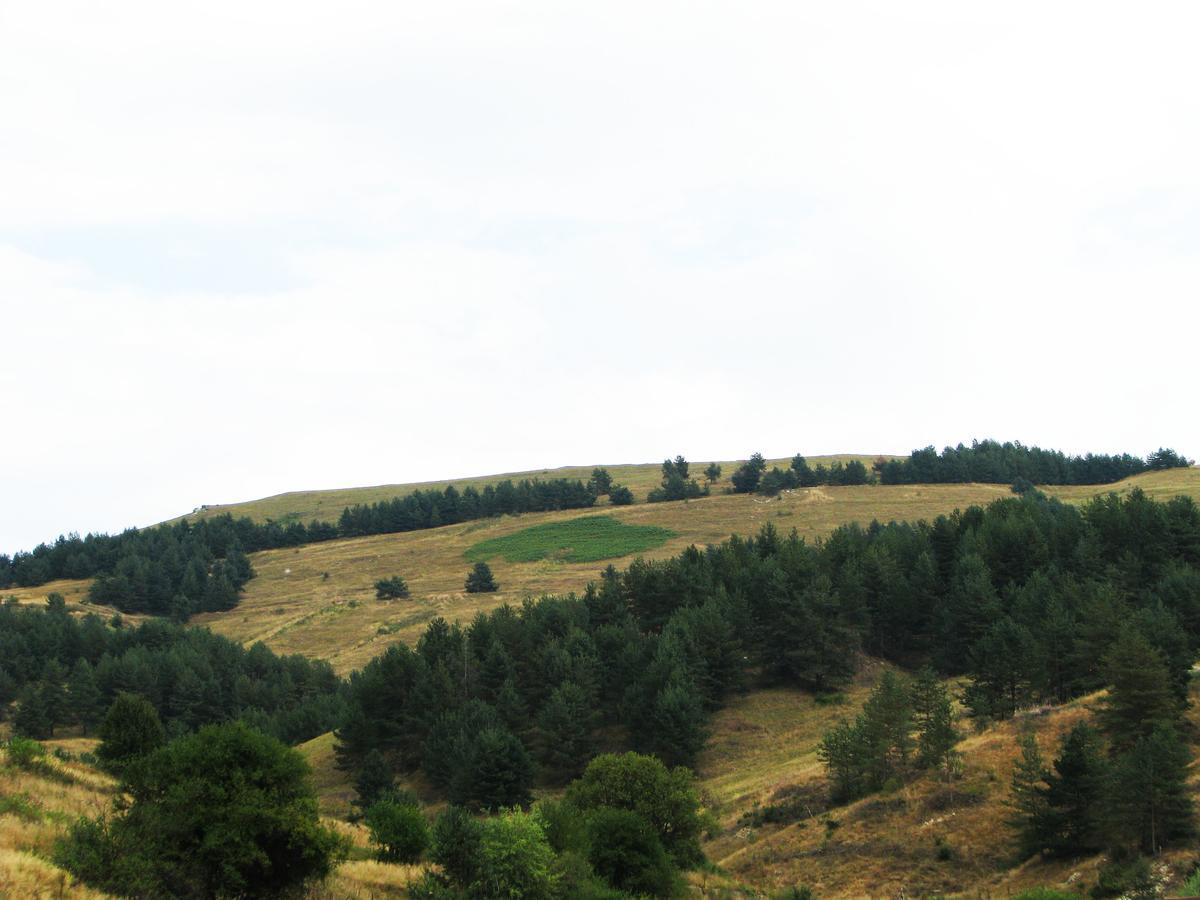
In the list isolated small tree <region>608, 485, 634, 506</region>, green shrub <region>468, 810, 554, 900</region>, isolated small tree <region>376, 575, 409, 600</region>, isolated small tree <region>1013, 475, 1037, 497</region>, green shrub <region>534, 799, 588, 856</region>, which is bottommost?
green shrub <region>534, 799, 588, 856</region>

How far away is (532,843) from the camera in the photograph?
110ft

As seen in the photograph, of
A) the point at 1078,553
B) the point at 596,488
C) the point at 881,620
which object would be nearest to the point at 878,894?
the point at 881,620

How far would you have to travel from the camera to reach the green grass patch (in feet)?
474

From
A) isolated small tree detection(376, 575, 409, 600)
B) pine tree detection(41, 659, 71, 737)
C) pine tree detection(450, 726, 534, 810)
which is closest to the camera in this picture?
pine tree detection(450, 726, 534, 810)

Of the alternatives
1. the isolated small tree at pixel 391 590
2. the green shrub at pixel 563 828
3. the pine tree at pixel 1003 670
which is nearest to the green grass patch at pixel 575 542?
the isolated small tree at pixel 391 590

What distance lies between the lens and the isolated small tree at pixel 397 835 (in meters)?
39.1

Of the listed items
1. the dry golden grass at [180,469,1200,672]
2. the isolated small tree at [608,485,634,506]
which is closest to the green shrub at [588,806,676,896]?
the dry golden grass at [180,469,1200,672]

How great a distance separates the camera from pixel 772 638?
83438 mm

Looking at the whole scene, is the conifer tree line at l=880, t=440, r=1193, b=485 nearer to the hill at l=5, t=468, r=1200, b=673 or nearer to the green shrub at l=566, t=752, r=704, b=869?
the hill at l=5, t=468, r=1200, b=673

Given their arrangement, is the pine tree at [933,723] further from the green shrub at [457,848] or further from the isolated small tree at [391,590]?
the isolated small tree at [391,590]

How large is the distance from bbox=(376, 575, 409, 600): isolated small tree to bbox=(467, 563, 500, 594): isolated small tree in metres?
10.0

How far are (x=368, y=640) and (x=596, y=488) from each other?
83502mm

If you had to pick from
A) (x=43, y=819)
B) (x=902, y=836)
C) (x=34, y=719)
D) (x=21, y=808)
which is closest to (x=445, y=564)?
(x=34, y=719)

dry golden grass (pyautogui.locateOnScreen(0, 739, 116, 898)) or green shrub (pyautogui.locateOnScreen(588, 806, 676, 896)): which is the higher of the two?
dry golden grass (pyautogui.locateOnScreen(0, 739, 116, 898))
